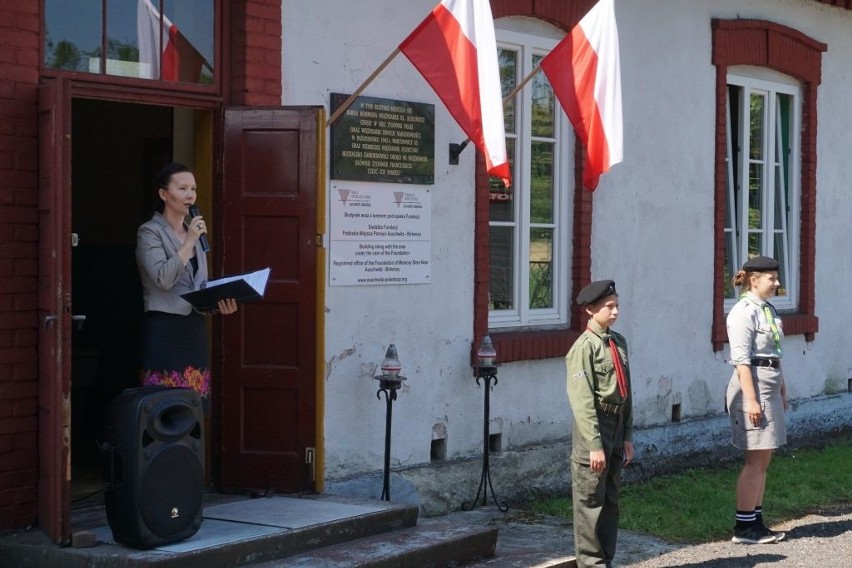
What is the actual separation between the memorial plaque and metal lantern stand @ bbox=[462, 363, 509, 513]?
1.36 meters

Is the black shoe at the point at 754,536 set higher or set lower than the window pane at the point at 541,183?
lower

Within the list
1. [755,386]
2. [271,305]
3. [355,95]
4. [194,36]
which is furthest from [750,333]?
[194,36]

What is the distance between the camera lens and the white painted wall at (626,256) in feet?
27.5

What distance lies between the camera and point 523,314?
9953 mm

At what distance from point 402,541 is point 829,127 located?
795 cm

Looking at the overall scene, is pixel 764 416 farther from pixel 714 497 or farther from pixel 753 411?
pixel 714 497

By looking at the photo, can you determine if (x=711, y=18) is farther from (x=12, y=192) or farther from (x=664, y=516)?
(x=12, y=192)

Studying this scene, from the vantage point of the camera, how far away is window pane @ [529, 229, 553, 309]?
10070 millimetres

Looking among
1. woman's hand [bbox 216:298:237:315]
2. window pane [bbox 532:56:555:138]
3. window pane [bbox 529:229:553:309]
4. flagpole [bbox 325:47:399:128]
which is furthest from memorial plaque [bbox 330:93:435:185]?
woman's hand [bbox 216:298:237:315]

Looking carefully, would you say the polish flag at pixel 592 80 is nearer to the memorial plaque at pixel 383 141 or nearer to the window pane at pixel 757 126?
the memorial plaque at pixel 383 141

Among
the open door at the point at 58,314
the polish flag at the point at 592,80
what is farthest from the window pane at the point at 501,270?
the open door at the point at 58,314

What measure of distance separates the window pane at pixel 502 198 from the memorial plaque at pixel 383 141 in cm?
92

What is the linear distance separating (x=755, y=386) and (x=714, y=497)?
1.82m

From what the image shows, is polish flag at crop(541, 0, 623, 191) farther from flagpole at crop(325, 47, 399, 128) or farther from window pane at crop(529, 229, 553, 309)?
window pane at crop(529, 229, 553, 309)
